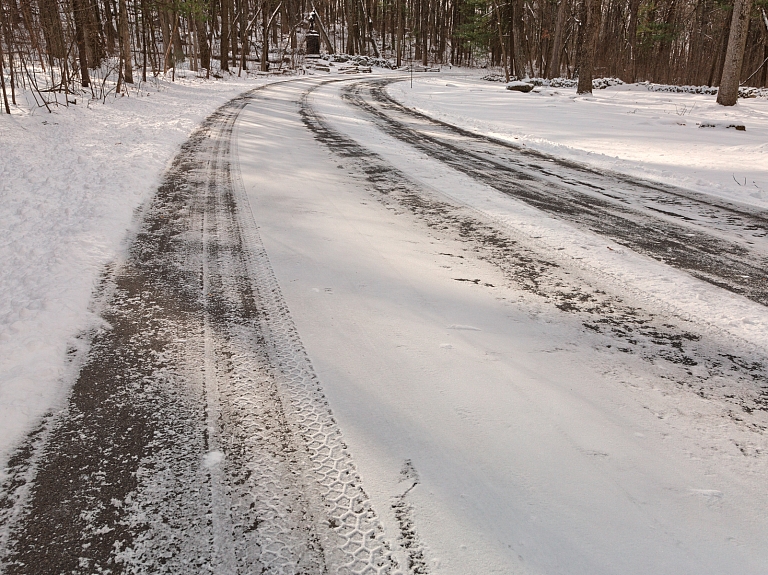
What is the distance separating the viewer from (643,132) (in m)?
11.1

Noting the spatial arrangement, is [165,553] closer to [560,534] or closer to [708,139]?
[560,534]

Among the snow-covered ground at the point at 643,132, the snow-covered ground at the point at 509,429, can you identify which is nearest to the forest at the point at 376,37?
the snow-covered ground at the point at 643,132

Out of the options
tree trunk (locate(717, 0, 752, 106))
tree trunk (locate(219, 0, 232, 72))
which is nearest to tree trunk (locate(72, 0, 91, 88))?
tree trunk (locate(219, 0, 232, 72))

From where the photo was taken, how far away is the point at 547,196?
18.5 ft

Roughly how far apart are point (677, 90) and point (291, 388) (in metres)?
25.5

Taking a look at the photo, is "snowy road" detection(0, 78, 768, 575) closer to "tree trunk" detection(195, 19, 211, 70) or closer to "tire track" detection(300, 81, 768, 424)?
"tire track" detection(300, 81, 768, 424)

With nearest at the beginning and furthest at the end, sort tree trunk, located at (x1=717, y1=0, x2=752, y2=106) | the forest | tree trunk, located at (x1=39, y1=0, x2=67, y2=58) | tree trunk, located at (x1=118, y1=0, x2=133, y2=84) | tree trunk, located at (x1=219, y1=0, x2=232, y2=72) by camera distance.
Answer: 1. tree trunk, located at (x1=39, y1=0, x2=67, y2=58)
2. the forest
3. tree trunk, located at (x1=717, y1=0, x2=752, y2=106)
4. tree trunk, located at (x1=118, y1=0, x2=133, y2=84)
5. tree trunk, located at (x1=219, y1=0, x2=232, y2=72)

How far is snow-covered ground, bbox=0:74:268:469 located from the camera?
2352 mm

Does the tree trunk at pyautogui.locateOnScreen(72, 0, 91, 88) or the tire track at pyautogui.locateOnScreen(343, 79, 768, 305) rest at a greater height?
the tree trunk at pyautogui.locateOnScreen(72, 0, 91, 88)

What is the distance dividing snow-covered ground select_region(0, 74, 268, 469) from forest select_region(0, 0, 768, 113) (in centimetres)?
184

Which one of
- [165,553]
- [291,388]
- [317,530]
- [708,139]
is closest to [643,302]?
[291,388]

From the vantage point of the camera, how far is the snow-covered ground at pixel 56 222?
235 cm

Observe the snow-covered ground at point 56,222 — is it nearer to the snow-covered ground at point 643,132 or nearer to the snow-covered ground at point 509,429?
the snow-covered ground at point 509,429

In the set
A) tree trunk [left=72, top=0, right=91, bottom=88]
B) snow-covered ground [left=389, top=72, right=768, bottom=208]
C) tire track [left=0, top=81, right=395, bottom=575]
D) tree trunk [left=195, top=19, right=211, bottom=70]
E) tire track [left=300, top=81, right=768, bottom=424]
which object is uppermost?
tree trunk [left=195, top=19, right=211, bottom=70]
